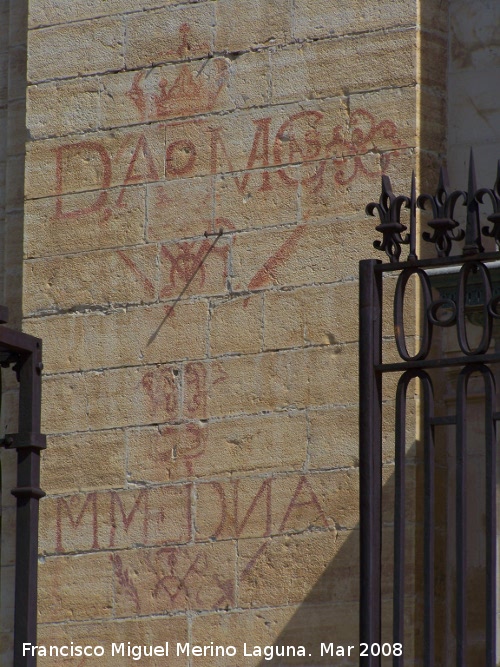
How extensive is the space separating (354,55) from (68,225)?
5.38 ft

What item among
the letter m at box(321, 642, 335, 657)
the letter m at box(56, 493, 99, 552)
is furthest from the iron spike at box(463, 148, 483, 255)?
the letter m at box(56, 493, 99, 552)

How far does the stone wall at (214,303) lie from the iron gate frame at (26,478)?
2.34 m

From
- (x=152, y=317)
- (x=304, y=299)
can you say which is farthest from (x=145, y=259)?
(x=304, y=299)

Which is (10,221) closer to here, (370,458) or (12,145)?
(12,145)

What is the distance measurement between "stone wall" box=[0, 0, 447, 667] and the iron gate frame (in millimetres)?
2344

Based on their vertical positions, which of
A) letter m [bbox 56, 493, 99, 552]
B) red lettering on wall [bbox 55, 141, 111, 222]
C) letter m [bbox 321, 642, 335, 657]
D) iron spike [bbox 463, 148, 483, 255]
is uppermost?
red lettering on wall [bbox 55, 141, 111, 222]

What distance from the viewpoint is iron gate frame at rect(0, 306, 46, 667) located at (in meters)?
5.46

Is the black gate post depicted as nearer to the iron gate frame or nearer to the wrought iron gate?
the wrought iron gate

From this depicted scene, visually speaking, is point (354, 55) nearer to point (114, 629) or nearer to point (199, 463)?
point (199, 463)

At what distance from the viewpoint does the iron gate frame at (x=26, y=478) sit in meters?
5.46

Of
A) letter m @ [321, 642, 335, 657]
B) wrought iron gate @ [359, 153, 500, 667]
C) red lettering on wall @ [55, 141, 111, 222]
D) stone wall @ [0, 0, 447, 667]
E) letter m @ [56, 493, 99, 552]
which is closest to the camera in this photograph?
wrought iron gate @ [359, 153, 500, 667]

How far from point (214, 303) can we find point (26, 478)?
2.72 metres

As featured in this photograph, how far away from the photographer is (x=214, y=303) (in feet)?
26.8

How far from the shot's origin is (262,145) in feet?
27.0
